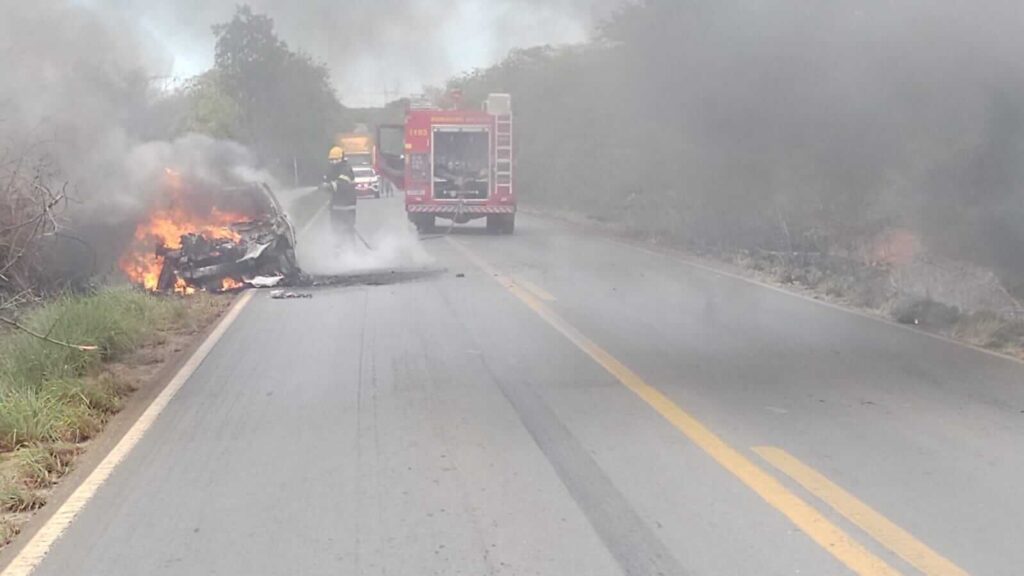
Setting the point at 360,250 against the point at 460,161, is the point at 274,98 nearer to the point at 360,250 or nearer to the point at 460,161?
the point at 460,161

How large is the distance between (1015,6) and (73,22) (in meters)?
9.07

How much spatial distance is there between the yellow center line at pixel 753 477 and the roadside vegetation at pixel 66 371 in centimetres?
315

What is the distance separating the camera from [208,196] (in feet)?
39.9

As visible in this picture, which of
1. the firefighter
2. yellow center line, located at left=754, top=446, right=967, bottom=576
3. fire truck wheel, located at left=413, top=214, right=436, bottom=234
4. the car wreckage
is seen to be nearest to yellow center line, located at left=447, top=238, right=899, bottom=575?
yellow center line, located at left=754, top=446, right=967, bottom=576

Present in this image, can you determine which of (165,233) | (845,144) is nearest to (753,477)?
(845,144)

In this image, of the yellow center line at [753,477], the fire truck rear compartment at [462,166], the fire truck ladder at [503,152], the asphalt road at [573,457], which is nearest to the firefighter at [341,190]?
the fire truck rear compartment at [462,166]

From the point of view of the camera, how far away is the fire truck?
69.4ft

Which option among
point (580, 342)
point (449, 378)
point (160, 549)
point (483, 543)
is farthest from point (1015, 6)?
point (160, 549)

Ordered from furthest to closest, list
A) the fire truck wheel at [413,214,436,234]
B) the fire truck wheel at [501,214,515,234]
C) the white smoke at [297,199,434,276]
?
the fire truck wheel at [413,214,436,234] < the fire truck wheel at [501,214,515,234] < the white smoke at [297,199,434,276]

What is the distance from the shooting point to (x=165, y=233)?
38.4 feet

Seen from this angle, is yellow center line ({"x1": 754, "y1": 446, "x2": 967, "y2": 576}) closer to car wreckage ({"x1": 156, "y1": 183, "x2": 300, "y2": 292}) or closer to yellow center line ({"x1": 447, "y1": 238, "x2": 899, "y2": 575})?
yellow center line ({"x1": 447, "y1": 238, "x2": 899, "y2": 575})

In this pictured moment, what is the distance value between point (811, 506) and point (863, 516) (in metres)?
0.21

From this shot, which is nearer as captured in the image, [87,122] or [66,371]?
[66,371]

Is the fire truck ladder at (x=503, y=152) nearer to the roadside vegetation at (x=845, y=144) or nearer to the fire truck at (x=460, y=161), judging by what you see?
the fire truck at (x=460, y=161)
